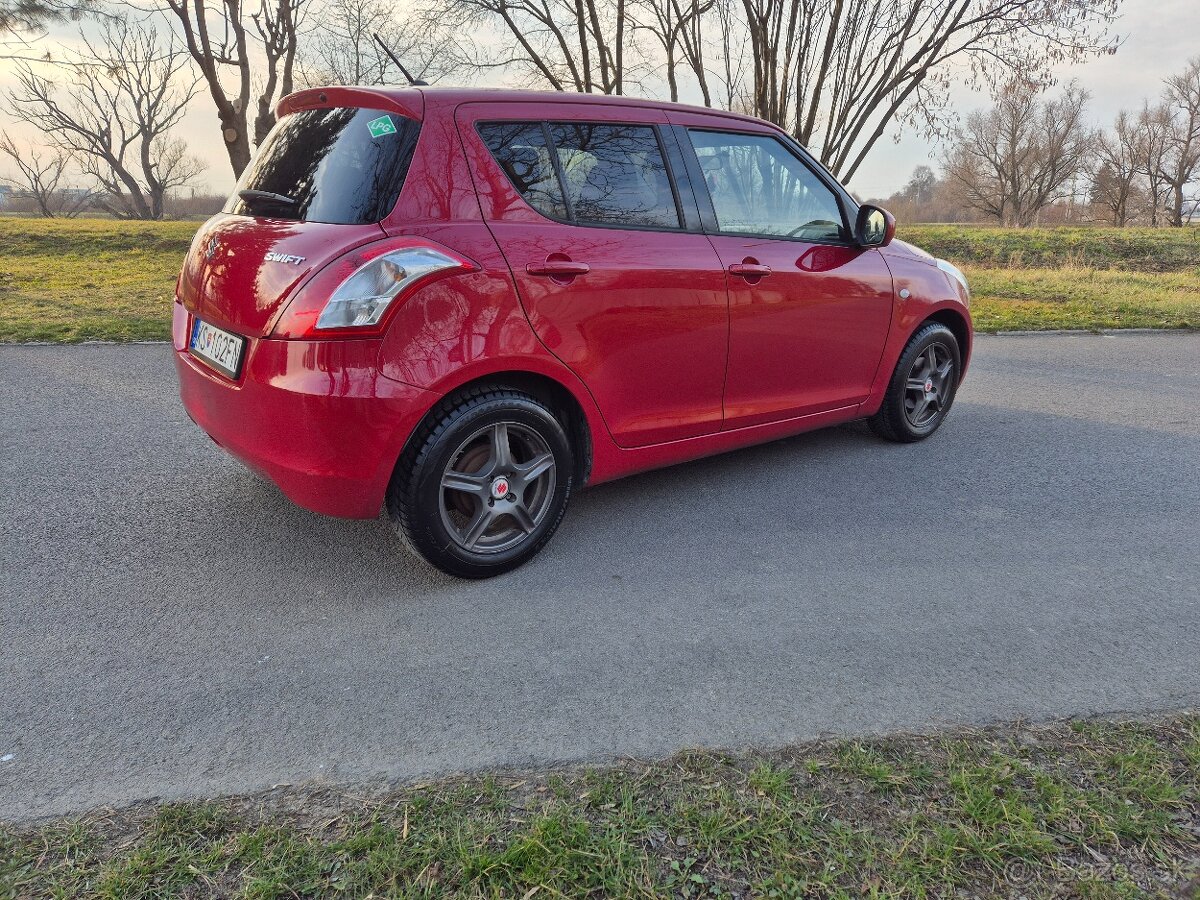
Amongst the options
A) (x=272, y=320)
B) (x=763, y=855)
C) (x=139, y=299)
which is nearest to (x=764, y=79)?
(x=139, y=299)

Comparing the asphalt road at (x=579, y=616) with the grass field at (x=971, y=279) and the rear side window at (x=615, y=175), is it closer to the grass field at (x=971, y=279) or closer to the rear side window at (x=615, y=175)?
the rear side window at (x=615, y=175)

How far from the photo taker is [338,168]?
10.0ft

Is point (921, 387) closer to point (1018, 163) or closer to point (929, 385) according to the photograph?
point (929, 385)

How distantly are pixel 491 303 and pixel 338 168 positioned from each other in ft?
2.53

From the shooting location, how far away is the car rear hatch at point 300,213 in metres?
2.87

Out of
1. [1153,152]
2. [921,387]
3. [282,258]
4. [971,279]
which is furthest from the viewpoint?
[1153,152]

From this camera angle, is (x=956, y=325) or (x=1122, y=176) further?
(x=1122, y=176)

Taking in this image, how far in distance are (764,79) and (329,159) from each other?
43.9ft

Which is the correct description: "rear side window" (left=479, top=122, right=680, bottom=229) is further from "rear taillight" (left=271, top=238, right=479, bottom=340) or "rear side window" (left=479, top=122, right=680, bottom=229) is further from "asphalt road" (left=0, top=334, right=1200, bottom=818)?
"asphalt road" (left=0, top=334, right=1200, bottom=818)

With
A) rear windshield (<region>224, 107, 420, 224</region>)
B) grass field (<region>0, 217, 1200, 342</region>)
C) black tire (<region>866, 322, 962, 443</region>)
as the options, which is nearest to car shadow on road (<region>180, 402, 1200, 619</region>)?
black tire (<region>866, 322, 962, 443</region>)

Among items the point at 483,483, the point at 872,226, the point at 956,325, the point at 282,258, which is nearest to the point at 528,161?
the point at 282,258

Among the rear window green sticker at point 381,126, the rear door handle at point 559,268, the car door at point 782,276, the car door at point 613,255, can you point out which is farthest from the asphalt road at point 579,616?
the rear window green sticker at point 381,126

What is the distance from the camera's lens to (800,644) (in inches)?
111

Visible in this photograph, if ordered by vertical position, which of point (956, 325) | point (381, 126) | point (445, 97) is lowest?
point (956, 325)
